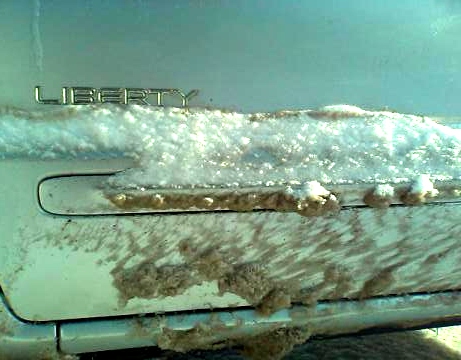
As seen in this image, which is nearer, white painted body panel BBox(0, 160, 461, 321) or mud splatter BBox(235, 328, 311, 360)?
white painted body panel BBox(0, 160, 461, 321)

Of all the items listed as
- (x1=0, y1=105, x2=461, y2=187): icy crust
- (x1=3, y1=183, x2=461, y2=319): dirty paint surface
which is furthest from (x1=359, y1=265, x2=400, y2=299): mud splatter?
(x1=0, y1=105, x2=461, y2=187): icy crust

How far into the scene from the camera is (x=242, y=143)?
5.05 ft

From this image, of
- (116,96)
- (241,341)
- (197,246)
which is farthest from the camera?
(241,341)

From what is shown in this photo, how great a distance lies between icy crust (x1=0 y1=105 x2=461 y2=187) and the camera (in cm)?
146

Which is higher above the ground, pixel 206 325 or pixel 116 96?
pixel 116 96

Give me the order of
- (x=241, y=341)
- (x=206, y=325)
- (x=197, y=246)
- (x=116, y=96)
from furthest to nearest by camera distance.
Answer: (x=241, y=341), (x=206, y=325), (x=197, y=246), (x=116, y=96)

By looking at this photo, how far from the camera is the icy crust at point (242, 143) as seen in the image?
146cm

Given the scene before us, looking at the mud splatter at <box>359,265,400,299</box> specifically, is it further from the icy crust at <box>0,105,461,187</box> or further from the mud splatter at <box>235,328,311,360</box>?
the icy crust at <box>0,105,461,187</box>

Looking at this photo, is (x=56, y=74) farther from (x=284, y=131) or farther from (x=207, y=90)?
(x=284, y=131)

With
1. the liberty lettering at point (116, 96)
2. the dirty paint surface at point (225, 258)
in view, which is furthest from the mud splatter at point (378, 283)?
the liberty lettering at point (116, 96)

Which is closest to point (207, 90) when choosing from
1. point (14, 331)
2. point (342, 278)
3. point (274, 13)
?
point (274, 13)

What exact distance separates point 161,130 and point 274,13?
1.42 feet

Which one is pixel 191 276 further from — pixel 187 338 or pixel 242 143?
pixel 242 143

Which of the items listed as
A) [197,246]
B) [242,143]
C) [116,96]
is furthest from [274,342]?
[116,96]
